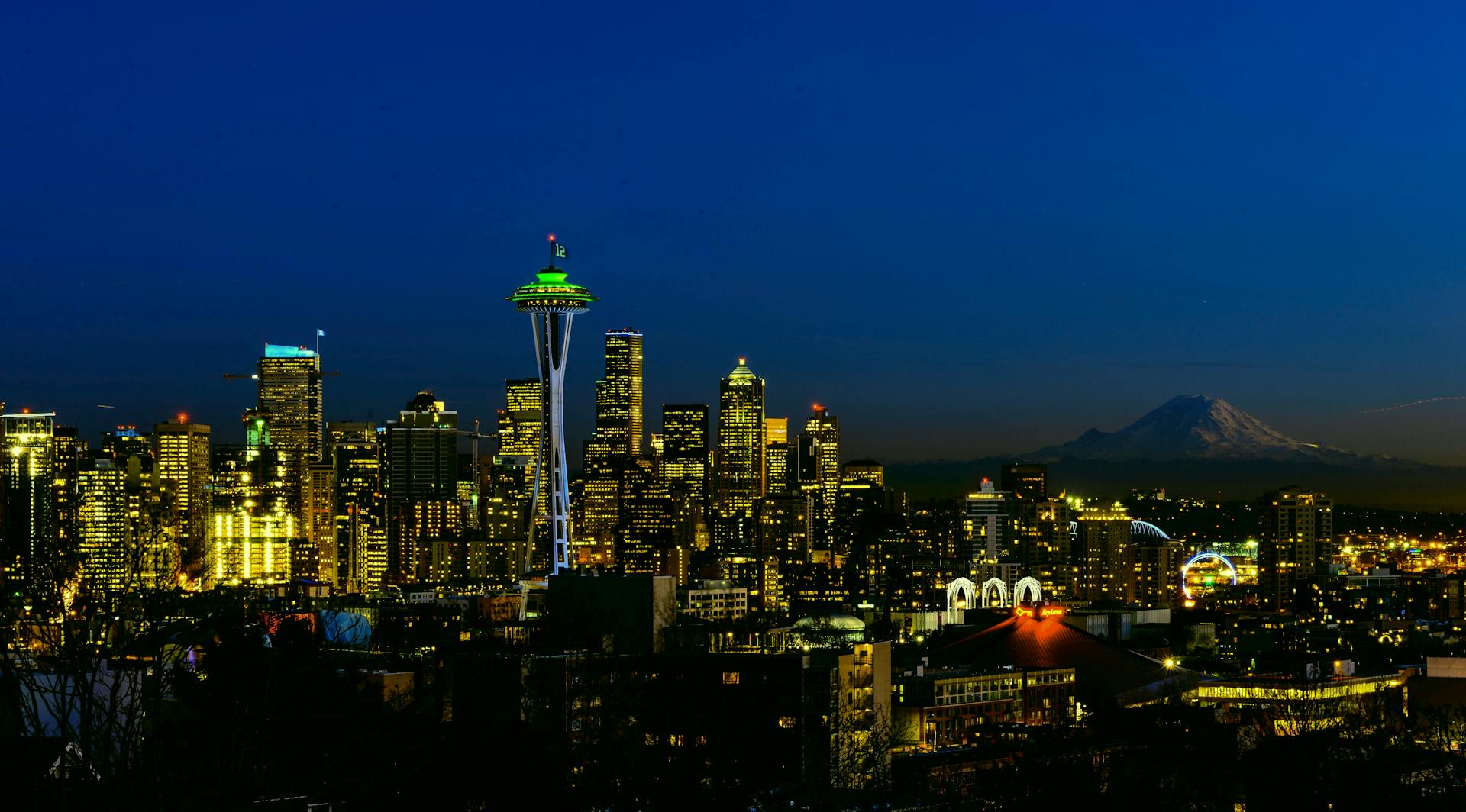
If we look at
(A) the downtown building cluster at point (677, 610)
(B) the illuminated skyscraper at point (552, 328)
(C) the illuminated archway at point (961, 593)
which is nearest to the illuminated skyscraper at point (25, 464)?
(A) the downtown building cluster at point (677, 610)

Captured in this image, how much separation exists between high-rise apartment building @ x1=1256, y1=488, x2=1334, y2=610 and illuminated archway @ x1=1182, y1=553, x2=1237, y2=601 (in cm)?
165

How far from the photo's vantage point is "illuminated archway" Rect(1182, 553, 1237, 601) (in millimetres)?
Result: 112688

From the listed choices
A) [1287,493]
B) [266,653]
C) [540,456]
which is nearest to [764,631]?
[266,653]

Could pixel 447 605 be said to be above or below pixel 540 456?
below

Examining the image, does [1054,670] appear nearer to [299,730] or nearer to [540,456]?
[299,730]

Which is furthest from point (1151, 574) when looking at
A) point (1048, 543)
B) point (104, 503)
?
point (104, 503)

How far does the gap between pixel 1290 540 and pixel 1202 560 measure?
478cm

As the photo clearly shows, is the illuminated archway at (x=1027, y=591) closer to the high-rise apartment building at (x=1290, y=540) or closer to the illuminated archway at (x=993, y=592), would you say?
the illuminated archway at (x=993, y=592)

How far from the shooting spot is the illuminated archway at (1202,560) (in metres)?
113

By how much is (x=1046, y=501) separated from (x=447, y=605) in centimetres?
5103

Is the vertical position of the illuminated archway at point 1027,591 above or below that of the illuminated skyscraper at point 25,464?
below

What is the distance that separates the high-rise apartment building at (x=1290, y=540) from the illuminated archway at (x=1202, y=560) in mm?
1652

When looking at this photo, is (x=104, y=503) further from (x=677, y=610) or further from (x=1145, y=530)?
(x=1145, y=530)

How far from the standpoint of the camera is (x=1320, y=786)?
30781 mm
